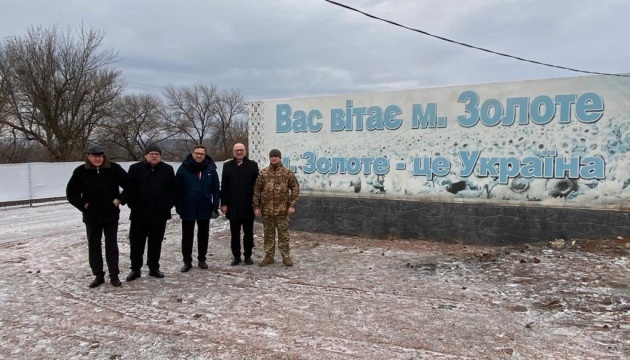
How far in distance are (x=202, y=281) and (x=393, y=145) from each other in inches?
182

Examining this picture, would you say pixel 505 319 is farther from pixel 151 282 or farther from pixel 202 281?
pixel 151 282

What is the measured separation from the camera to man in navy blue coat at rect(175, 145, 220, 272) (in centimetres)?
607

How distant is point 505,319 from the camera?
435 cm

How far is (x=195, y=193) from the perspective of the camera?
240 inches

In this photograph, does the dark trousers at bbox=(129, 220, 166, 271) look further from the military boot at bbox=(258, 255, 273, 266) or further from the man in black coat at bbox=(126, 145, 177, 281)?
the military boot at bbox=(258, 255, 273, 266)

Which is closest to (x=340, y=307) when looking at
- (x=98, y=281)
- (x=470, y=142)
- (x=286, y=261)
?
(x=286, y=261)

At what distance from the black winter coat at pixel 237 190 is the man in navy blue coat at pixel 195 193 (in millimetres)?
179

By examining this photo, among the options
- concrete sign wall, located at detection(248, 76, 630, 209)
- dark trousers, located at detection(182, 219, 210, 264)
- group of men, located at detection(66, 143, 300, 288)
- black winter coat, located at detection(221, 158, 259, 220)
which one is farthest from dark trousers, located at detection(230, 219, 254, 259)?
concrete sign wall, located at detection(248, 76, 630, 209)

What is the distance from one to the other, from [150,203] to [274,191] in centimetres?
163

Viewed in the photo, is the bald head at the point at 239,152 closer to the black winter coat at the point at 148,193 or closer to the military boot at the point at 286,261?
the black winter coat at the point at 148,193

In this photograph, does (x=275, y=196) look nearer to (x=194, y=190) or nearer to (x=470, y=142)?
(x=194, y=190)

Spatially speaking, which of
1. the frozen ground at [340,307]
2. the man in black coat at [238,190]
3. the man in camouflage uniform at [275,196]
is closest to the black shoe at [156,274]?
the frozen ground at [340,307]

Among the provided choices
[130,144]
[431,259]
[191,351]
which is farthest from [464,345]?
[130,144]

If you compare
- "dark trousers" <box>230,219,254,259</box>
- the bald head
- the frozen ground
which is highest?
the bald head
